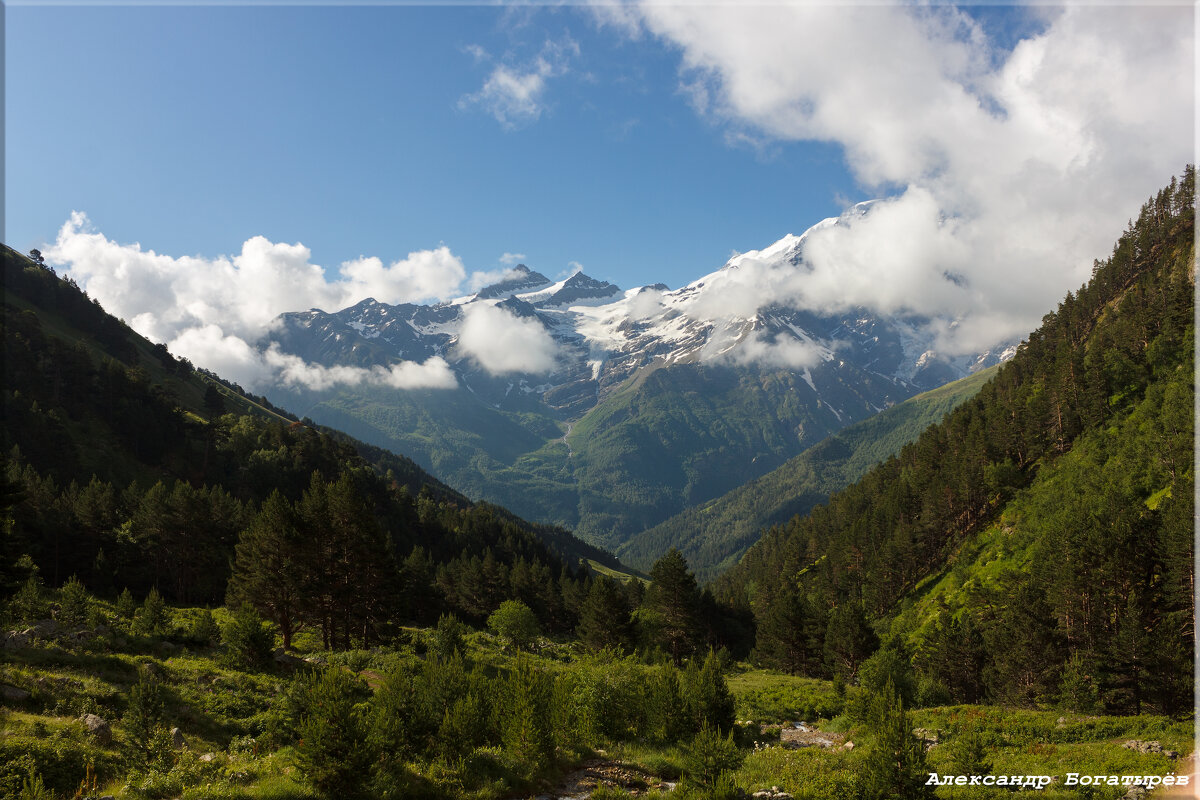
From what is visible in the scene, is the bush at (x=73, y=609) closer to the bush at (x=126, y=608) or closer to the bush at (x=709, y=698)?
the bush at (x=126, y=608)

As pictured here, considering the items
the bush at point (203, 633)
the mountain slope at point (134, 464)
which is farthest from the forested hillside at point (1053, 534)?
the mountain slope at point (134, 464)

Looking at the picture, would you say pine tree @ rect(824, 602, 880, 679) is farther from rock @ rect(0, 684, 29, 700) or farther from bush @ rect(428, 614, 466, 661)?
rock @ rect(0, 684, 29, 700)

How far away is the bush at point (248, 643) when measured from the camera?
112 ft

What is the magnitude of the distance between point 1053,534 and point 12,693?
82.5 metres

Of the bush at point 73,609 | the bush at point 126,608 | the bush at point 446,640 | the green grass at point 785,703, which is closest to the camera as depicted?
the bush at point 73,609

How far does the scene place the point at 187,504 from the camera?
67.9 metres

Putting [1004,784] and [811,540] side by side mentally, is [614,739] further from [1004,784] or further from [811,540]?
[811,540]

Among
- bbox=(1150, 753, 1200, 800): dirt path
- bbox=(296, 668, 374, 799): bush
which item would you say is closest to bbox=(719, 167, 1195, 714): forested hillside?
bbox=(1150, 753, 1200, 800): dirt path

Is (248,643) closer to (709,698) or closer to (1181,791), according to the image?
(709,698)

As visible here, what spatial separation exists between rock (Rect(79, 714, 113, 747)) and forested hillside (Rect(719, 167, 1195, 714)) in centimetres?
5659

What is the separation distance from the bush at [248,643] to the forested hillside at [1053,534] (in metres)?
55.2

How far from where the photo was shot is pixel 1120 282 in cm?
11981

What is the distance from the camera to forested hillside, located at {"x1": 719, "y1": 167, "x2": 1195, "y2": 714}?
46.0 meters

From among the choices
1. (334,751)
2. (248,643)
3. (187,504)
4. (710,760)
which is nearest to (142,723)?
(334,751)
